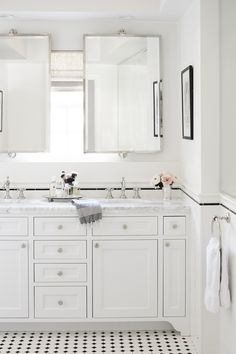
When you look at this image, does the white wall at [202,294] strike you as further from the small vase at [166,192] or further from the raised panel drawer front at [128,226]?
the small vase at [166,192]

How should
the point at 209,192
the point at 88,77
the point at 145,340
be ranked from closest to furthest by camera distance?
the point at 209,192
the point at 145,340
the point at 88,77

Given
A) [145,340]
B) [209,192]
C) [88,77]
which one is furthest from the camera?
[88,77]

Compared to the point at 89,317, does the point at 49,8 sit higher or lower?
higher

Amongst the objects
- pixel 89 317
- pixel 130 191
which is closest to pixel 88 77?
pixel 130 191

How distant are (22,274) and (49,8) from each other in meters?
1.87

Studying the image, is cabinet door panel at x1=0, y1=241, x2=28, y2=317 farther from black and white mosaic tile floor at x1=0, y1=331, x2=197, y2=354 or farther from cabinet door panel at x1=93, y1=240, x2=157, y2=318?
cabinet door panel at x1=93, y1=240, x2=157, y2=318

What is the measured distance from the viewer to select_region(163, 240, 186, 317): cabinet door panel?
4230mm

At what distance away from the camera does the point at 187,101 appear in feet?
14.0

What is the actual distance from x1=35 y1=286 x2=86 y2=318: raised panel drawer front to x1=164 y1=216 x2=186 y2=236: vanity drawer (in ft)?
2.30

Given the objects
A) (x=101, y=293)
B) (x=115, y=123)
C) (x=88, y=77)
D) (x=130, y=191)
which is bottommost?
(x=101, y=293)

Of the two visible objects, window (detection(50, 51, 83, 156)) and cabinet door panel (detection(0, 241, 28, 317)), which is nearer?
cabinet door panel (detection(0, 241, 28, 317))

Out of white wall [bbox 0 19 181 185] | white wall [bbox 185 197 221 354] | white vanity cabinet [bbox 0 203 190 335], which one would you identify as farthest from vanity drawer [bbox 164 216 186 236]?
white wall [bbox 0 19 181 185]

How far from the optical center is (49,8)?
4.39m

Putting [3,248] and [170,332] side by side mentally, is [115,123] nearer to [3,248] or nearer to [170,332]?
[3,248]
